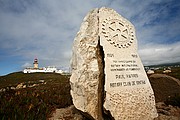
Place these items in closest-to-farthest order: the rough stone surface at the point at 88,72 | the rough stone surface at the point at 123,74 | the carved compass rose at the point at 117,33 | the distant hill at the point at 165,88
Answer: the rough stone surface at the point at 123,74, the rough stone surface at the point at 88,72, the carved compass rose at the point at 117,33, the distant hill at the point at 165,88

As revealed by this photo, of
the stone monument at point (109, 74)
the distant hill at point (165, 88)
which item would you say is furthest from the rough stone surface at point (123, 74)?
the distant hill at point (165, 88)

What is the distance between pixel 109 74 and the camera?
504 cm

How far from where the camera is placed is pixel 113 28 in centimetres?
575

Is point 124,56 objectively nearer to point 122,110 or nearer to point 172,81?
point 122,110

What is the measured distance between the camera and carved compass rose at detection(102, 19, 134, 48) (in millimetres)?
5559

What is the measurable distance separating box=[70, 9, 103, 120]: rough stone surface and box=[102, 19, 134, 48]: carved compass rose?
33 cm

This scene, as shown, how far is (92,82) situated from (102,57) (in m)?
0.91

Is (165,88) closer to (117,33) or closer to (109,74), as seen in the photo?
(117,33)

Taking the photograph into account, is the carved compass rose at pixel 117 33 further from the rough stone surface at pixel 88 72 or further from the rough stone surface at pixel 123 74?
the rough stone surface at pixel 88 72

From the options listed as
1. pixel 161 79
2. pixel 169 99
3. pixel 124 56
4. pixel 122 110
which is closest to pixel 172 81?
pixel 161 79

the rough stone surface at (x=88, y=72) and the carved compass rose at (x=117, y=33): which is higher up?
the carved compass rose at (x=117, y=33)

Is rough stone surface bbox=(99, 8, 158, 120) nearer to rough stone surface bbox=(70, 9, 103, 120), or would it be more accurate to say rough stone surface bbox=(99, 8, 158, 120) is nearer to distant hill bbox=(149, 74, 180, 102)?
rough stone surface bbox=(70, 9, 103, 120)

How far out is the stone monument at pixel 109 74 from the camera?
16.0 feet

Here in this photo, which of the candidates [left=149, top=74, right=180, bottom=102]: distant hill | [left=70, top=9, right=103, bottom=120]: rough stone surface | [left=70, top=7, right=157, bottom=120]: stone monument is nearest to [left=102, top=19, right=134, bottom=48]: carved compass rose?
[left=70, top=7, right=157, bottom=120]: stone monument
